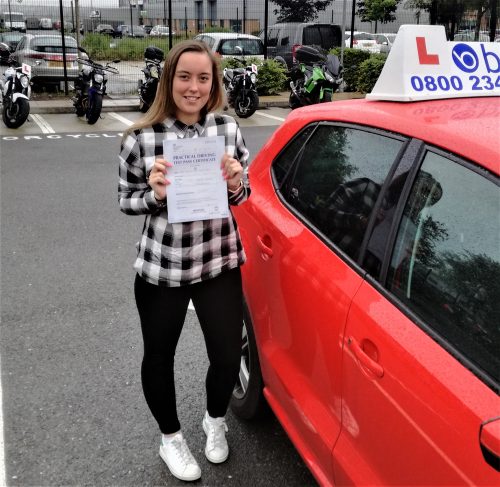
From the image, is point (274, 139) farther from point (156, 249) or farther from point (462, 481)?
point (462, 481)

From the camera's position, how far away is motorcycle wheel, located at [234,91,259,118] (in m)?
→ 12.9

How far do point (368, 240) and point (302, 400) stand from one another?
2.11 feet

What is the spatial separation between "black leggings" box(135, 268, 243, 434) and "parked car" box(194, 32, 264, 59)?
14.7 m

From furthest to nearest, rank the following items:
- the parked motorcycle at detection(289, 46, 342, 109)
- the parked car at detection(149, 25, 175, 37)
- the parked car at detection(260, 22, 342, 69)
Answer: the parked car at detection(149, 25, 175, 37), the parked car at detection(260, 22, 342, 69), the parked motorcycle at detection(289, 46, 342, 109)

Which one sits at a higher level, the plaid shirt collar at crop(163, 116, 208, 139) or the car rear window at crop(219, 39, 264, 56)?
the car rear window at crop(219, 39, 264, 56)

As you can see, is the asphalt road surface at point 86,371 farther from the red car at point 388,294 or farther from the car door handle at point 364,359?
the car door handle at point 364,359

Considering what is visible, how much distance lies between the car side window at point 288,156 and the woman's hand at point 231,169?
0.49 m

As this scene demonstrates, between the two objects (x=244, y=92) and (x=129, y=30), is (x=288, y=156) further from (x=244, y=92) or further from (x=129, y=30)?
(x=129, y=30)

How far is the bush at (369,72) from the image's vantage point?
16125 millimetres

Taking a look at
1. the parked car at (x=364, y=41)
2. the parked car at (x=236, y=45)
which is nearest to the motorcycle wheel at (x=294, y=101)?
the parked car at (x=236, y=45)

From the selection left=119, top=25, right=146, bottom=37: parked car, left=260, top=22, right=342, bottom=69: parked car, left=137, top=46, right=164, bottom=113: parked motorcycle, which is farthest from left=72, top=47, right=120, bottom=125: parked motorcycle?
left=119, top=25, right=146, bottom=37: parked car

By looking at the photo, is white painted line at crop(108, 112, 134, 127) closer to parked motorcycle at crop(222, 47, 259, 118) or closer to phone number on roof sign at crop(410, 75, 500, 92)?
parked motorcycle at crop(222, 47, 259, 118)

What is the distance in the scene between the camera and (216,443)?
106 inches

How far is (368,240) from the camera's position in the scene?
1.96 m
